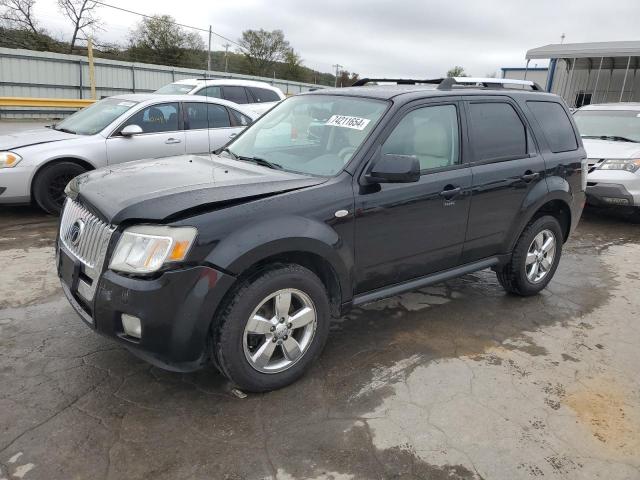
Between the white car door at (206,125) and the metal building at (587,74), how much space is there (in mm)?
14400

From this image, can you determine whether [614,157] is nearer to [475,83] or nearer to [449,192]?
[475,83]

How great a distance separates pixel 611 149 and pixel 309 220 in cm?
687

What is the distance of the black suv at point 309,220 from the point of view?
8.68 feet

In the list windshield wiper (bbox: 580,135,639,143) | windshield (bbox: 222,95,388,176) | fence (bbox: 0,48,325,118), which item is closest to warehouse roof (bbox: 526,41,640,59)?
windshield wiper (bbox: 580,135,639,143)

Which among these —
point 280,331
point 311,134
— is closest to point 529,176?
point 311,134

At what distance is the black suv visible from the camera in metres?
2.64

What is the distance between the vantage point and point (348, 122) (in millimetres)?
3594

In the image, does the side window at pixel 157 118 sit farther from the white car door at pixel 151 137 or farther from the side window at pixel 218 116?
the side window at pixel 218 116

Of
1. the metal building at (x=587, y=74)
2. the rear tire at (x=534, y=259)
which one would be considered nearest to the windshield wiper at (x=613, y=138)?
the rear tire at (x=534, y=259)

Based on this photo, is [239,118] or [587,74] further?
[587,74]

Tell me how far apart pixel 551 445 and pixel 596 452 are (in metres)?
0.23

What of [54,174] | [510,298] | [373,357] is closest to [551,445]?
→ [373,357]

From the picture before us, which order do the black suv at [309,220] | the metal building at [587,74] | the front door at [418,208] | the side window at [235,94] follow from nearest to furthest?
1. the black suv at [309,220]
2. the front door at [418,208]
3. the side window at [235,94]
4. the metal building at [587,74]

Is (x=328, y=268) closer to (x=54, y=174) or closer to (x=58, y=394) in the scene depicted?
(x=58, y=394)
